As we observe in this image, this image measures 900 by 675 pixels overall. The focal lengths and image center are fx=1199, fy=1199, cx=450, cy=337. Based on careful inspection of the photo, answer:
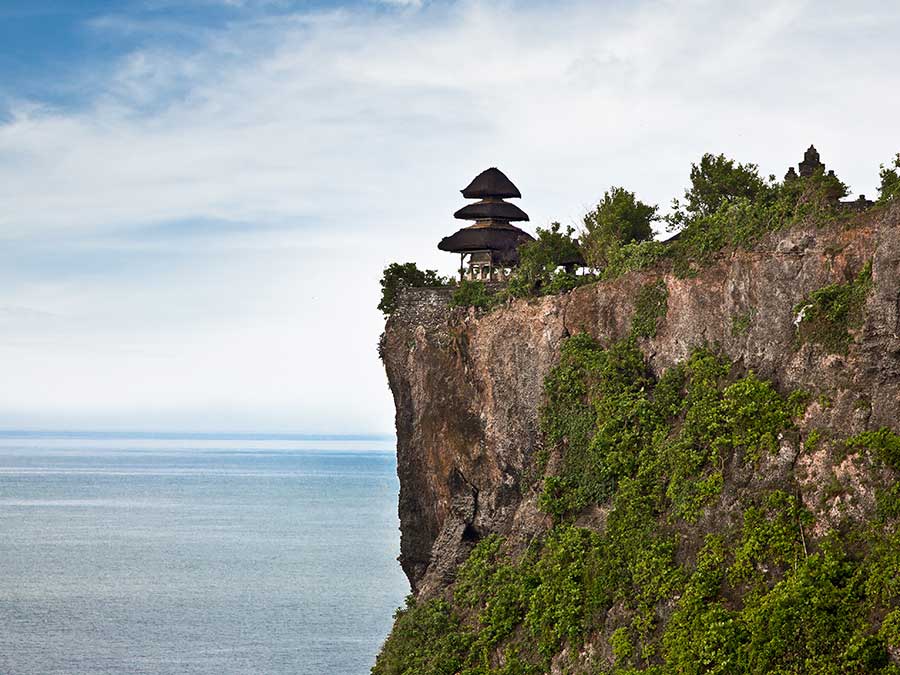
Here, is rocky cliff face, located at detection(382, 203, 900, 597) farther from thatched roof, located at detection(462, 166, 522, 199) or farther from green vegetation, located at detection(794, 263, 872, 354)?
thatched roof, located at detection(462, 166, 522, 199)

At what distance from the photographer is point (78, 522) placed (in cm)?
12450

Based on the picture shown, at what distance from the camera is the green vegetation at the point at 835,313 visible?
92.5ft

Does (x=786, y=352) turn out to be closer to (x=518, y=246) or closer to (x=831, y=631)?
(x=831, y=631)

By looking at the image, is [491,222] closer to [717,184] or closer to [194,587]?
[717,184]

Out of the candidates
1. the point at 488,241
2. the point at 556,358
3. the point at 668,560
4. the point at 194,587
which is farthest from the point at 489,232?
the point at 194,587

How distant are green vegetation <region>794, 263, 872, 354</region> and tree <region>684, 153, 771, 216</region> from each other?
32.4 ft

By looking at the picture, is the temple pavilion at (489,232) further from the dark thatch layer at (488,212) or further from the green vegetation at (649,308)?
the green vegetation at (649,308)

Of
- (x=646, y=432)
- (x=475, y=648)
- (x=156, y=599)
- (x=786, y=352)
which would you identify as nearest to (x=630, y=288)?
(x=646, y=432)

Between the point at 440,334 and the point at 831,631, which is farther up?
the point at 440,334

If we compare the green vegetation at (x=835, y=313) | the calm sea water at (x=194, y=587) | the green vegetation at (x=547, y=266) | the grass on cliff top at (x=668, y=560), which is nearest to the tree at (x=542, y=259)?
the green vegetation at (x=547, y=266)

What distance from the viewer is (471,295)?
4138cm

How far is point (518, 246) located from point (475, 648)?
47.5 feet

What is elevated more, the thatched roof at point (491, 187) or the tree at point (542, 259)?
the thatched roof at point (491, 187)

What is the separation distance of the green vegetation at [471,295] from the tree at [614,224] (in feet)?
12.4
